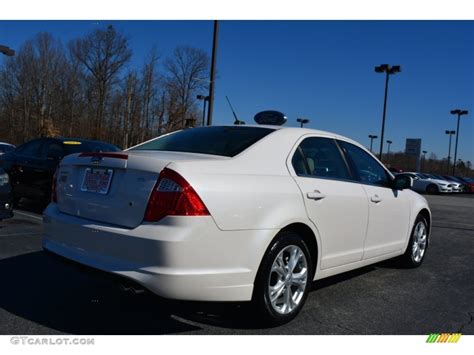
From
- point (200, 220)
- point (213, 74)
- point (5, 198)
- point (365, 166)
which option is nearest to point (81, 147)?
point (5, 198)

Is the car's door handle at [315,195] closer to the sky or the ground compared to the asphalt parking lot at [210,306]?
closer to the sky

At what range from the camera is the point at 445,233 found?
343 inches

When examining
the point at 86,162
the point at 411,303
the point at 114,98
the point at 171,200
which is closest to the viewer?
the point at 171,200

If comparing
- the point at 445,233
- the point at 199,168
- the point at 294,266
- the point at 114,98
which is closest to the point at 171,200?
the point at 199,168

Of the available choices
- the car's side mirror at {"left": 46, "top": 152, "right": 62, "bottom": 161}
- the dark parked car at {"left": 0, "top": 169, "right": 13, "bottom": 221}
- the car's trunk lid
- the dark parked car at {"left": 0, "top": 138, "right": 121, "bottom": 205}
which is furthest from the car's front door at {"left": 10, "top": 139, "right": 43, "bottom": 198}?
the car's trunk lid

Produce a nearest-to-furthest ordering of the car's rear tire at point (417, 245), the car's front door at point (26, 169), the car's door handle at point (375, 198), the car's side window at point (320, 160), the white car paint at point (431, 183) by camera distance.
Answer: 1. the car's side window at point (320, 160)
2. the car's door handle at point (375, 198)
3. the car's rear tire at point (417, 245)
4. the car's front door at point (26, 169)
5. the white car paint at point (431, 183)

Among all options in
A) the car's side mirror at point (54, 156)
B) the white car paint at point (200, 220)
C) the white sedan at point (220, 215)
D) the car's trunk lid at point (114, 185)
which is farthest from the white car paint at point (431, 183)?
the car's trunk lid at point (114, 185)

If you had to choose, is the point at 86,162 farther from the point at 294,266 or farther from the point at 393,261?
the point at 393,261

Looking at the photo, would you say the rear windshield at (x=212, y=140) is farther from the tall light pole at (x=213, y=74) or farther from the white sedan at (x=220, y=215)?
the tall light pole at (x=213, y=74)

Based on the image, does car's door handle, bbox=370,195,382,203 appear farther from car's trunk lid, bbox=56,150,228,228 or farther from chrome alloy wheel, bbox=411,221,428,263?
car's trunk lid, bbox=56,150,228,228

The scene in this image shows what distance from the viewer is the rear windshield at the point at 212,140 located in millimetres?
3523

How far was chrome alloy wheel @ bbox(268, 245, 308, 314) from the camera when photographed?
3279 millimetres

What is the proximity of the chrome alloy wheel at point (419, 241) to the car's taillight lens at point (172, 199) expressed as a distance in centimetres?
349
